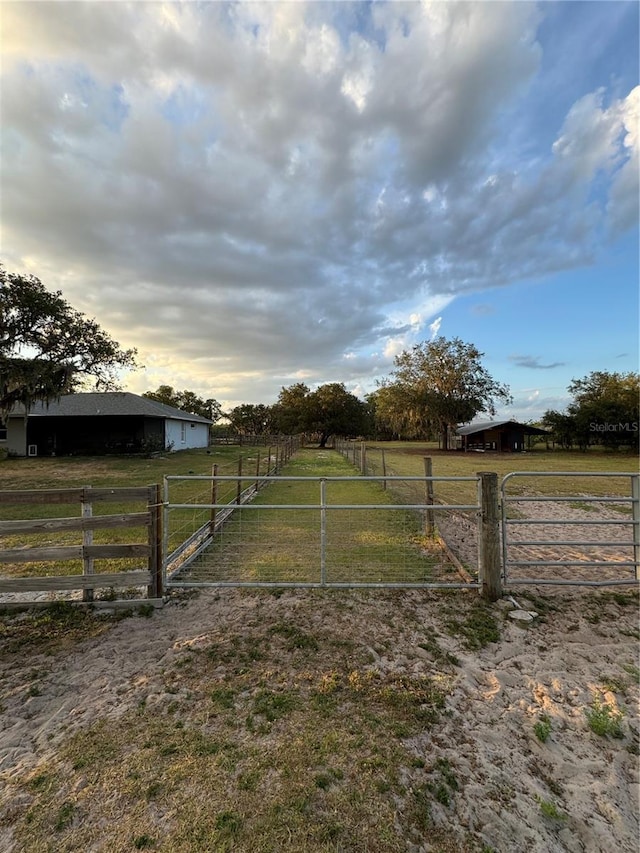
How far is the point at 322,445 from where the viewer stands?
45.7m

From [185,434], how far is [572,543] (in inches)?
1153

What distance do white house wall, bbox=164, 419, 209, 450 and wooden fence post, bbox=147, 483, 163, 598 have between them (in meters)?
23.4

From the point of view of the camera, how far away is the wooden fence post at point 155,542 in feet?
14.4

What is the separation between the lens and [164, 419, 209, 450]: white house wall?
27391 millimetres

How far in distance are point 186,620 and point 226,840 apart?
236cm

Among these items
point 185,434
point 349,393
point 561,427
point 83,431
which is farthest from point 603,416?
point 83,431

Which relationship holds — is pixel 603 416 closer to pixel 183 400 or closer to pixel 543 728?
pixel 543 728

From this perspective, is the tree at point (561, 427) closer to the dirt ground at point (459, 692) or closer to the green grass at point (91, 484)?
the green grass at point (91, 484)

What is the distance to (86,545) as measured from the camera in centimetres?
423

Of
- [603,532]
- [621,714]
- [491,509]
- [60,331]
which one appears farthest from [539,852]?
[60,331]

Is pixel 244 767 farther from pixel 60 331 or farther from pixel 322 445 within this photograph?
pixel 322 445

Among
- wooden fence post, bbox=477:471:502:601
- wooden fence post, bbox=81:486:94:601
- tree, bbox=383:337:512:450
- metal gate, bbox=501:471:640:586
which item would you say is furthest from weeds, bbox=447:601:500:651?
tree, bbox=383:337:512:450

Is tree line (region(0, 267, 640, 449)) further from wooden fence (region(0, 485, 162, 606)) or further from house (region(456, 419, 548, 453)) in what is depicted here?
wooden fence (region(0, 485, 162, 606))

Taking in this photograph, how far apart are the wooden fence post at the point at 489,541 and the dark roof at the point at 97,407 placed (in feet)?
74.6
